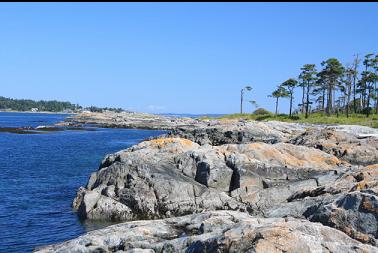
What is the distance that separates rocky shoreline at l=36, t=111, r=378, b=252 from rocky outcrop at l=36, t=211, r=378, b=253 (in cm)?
3

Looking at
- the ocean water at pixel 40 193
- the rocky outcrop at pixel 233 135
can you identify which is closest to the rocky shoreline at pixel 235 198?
the ocean water at pixel 40 193

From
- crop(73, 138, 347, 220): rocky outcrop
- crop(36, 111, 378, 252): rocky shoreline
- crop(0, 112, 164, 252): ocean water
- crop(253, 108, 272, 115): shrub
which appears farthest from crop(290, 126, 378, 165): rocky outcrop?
crop(253, 108, 272, 115): shrub

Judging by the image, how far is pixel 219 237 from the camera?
42.4 feet

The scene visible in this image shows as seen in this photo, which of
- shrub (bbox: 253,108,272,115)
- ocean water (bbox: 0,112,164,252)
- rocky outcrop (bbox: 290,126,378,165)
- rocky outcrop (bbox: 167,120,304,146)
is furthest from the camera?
shrub (bbox: 253,108,272,115)

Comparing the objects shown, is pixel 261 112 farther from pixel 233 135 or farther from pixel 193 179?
pixel 193 179

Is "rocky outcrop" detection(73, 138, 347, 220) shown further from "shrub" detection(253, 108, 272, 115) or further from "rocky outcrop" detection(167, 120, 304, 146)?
"shrub" detection(253, 108, 272, 115)

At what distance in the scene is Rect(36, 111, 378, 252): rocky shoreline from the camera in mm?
12961

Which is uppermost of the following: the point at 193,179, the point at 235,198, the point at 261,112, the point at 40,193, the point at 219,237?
the point at 261,112

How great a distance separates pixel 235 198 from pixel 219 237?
20109mm

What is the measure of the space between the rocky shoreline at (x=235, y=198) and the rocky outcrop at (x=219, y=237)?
0.11ft

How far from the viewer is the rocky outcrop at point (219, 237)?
12023 mm

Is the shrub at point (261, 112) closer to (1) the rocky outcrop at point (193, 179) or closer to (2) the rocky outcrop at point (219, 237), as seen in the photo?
(1) the rocky outcrop at point (193, 179)

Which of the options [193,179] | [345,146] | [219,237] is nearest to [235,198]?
[193,179]

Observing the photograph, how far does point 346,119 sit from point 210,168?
6311 centimetres
